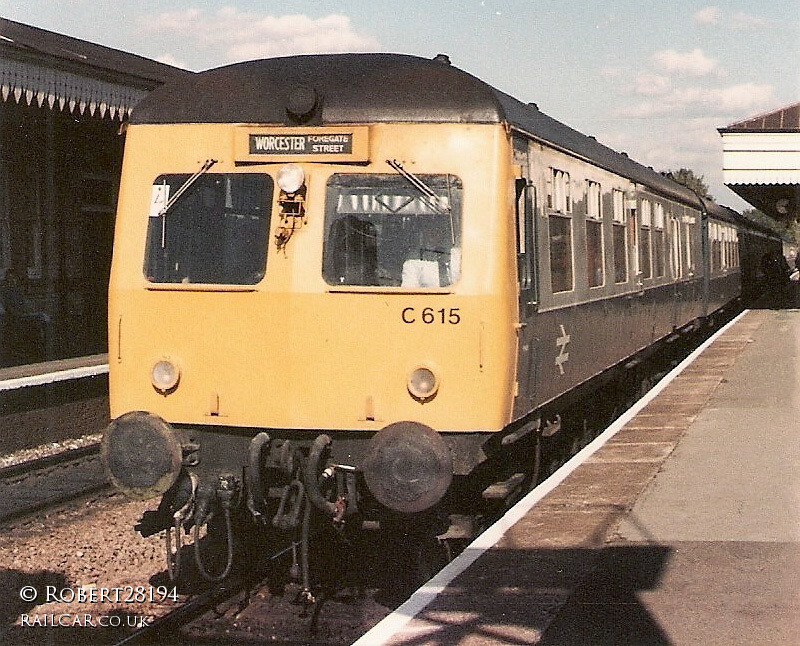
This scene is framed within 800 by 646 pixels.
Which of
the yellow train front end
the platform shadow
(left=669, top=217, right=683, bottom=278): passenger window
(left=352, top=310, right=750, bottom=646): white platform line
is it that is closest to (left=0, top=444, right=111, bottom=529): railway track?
the yellow train front end

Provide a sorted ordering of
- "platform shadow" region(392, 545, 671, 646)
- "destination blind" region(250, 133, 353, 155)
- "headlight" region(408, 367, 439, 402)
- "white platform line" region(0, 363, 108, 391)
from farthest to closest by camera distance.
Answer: "white platform line" region(0, 363, 108, 391)
"destination blind" region(250, 133, 353, 155)
"headlight" region(408, 367, 439, 402)
"platform shadow" region(392, 545, 671, 646)

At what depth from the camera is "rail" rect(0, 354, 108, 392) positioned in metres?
11.9

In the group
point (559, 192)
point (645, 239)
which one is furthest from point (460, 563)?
point (645, 239)

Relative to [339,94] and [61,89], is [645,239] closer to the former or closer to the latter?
[61,89]

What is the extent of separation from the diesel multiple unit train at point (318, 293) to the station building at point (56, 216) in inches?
283

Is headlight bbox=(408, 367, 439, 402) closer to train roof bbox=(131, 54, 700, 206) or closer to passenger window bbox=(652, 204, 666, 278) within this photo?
train roof bbox=(131, 54, 700, 206)

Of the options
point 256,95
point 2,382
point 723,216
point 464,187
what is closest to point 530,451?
point 464,187

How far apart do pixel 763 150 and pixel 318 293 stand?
21.0 m

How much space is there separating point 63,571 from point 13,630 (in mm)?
1125

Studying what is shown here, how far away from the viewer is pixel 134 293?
6785 mm

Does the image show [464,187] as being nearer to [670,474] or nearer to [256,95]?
[256,95]

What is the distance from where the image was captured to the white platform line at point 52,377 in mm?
11625

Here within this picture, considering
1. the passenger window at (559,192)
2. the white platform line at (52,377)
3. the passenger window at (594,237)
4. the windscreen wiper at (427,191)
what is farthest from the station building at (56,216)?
the windscreen wiper at (427,191)
